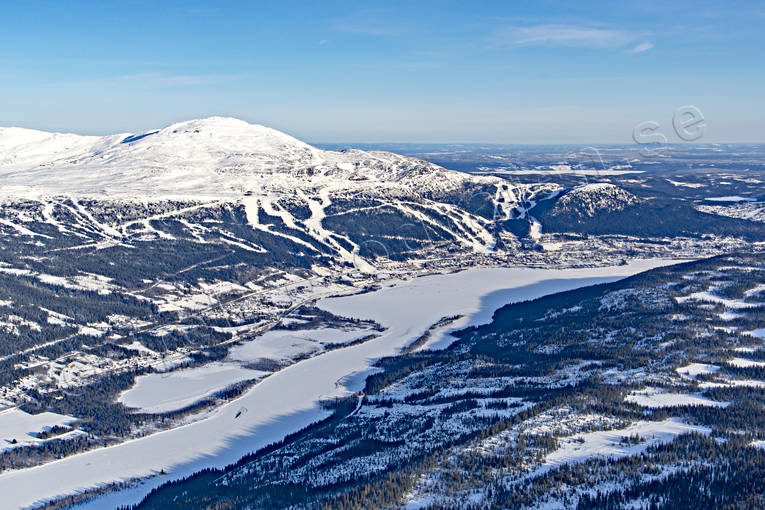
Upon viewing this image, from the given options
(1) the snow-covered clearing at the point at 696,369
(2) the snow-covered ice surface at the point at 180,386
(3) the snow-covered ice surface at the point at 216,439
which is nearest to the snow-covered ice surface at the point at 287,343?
(3) the snow-covered ice surface at the point at 216,439

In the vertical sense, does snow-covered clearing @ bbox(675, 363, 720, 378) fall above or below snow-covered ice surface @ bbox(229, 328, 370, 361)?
above

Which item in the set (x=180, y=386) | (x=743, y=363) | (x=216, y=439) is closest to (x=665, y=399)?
(x=743, y=363)

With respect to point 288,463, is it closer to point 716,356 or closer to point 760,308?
point 716,356

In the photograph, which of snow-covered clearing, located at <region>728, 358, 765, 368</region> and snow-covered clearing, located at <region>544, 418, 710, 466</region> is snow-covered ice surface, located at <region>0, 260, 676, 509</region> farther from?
snow-covered clearing, located at <region>728, 358, 765, 368</region>

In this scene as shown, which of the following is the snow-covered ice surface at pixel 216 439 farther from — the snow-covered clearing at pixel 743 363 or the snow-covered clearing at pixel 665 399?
the snow-covered clearing at pixel 743 363

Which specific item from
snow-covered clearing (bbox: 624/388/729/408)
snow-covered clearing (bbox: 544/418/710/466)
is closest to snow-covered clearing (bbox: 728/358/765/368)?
snow-covered clearing (bbox: 624/388/729/408)

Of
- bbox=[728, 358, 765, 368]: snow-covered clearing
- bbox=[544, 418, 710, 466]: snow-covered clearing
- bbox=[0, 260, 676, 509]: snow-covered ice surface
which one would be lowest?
bbox=[0, 260, 676, 509]: snow-covered ice surface

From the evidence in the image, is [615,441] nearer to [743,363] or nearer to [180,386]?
[743,363]

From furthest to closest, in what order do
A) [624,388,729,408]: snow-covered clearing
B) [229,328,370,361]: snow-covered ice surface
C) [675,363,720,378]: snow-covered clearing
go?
[229,328,370,361]: snow-covered ice surface < [675,363,720,378]: snow-covered clearing < [624,388,729,408]: snow-covered clearing

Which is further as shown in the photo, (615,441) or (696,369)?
(696,369)
